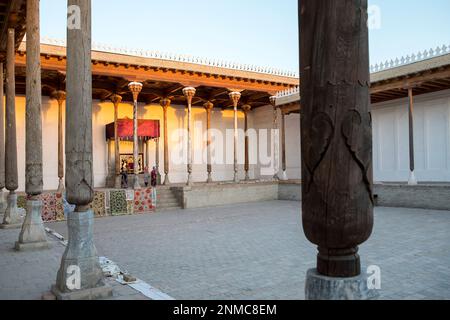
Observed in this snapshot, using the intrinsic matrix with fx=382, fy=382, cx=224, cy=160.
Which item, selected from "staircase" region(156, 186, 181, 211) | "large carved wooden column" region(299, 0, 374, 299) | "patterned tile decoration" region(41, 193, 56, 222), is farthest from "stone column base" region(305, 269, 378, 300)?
"staircase" region(156, 186, 181, 211)

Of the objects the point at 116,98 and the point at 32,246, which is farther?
the point at 116,98

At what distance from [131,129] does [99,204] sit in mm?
5200

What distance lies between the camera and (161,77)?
1709 centimetres

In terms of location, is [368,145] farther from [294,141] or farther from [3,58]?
[294,141]

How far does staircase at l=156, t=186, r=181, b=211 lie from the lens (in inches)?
641

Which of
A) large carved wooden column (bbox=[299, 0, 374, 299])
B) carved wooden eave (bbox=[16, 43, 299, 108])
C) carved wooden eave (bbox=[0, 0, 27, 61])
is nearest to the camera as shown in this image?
large carved wooden column (bbox=[299, 0, 374, 299])

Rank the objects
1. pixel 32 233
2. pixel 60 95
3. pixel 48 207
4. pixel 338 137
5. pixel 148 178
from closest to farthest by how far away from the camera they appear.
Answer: pixel 338 137 < pixel 32 233 < pixel 48 207 < pixel 60 95 < pixel 148 178

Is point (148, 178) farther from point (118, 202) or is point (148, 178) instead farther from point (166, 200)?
point (118, 202)

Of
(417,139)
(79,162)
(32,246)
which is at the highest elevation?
(417,139)

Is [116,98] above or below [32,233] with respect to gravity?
above

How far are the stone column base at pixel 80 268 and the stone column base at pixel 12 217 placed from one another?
21.8ft

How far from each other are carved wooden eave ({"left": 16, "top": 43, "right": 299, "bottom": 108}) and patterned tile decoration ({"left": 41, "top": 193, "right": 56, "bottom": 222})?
16.4 ft

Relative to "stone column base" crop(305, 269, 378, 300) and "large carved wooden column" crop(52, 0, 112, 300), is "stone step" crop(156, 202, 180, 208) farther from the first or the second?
"stone column base" crop(305, 269, 378, 300)

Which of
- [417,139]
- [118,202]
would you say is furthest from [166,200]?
[417,139]
